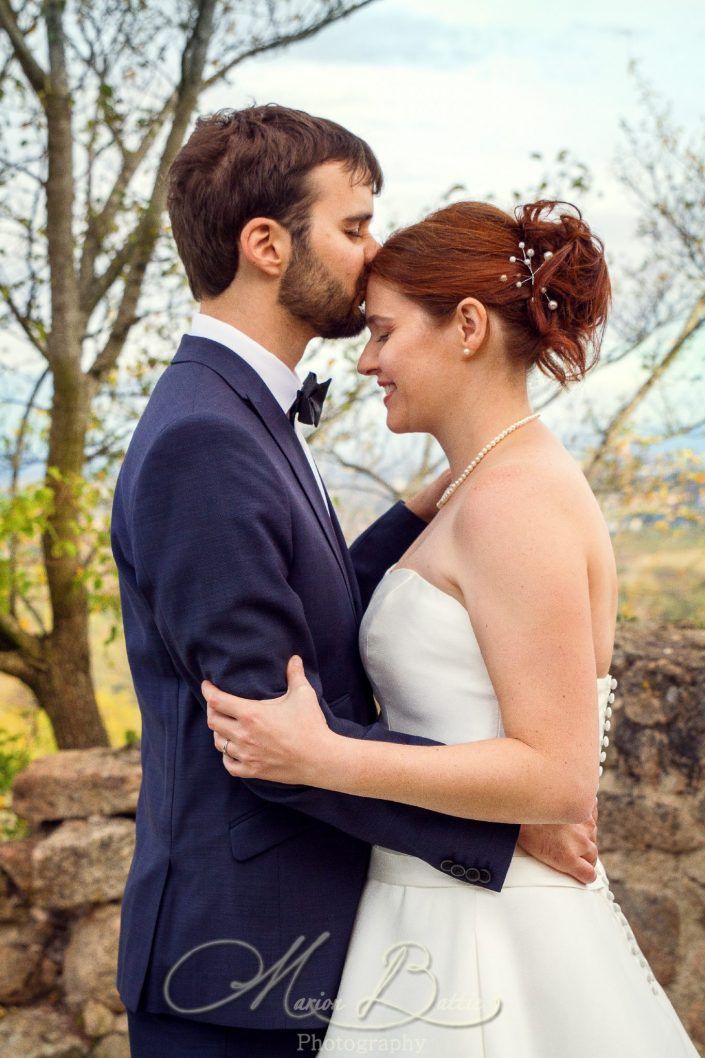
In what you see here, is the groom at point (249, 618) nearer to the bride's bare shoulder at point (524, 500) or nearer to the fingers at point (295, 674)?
the fingers at point (295, 674)

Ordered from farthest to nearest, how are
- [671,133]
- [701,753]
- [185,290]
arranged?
[185,290], [671,133], [701,753]

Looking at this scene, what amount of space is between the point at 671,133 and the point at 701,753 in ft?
10.7

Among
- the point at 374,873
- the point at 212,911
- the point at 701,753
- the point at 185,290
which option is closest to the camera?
the point at 212,911

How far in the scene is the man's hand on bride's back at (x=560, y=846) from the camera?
1.90 metres

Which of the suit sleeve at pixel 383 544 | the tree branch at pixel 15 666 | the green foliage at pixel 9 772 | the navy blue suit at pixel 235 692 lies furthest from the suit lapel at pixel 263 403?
the green foliage at pixel 9 772

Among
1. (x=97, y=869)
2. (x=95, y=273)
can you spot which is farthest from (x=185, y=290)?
(x=97, y=869)

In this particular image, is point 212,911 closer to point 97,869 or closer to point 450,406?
point 450,406

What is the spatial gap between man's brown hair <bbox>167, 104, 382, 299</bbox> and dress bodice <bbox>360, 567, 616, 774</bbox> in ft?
2.39

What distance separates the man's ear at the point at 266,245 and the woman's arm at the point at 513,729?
27.6 inches

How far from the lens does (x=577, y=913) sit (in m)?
1.89

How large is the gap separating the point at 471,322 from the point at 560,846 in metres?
0.98

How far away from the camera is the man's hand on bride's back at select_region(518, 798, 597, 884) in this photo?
1.90 metres

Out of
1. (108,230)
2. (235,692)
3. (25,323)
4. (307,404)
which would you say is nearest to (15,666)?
(25,323)

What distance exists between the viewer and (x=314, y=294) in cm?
208
